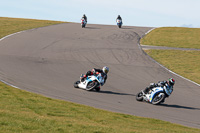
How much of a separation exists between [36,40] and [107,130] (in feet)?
97.8

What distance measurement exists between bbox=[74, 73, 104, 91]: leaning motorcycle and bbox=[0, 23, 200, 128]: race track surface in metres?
0.52

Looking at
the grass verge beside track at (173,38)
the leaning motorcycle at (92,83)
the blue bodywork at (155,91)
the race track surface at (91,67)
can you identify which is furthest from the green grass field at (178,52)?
the leaning motorcycle at (92,83)

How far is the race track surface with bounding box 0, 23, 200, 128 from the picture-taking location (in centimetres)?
1666

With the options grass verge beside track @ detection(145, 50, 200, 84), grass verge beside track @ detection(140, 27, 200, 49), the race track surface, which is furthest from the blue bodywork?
grass verge beside track @ detection(140, 27, 200, 49)

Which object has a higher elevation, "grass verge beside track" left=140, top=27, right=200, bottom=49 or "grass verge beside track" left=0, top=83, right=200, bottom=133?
"grass verge beside track" left=140, top=27, right=200, bottom=49

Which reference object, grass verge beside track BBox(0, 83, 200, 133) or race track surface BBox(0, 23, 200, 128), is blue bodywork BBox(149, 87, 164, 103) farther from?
grass verge beside track BBox(0, 83, 200, 133)

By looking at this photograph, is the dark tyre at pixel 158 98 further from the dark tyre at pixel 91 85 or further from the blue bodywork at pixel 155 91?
the dark tyre at pixel 91 85

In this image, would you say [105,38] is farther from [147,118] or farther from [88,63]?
[147,118]

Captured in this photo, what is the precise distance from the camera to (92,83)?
19.4m

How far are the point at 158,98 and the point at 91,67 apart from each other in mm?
10578

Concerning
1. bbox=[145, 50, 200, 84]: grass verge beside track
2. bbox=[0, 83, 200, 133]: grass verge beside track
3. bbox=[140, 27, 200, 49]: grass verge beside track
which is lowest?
bbox=[0, 83, 200, 133]: grass verge beside track

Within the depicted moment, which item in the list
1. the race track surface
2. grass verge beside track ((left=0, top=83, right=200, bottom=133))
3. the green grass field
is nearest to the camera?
grass verge beside track ((left=0, top=83, right=200, bottom=133))

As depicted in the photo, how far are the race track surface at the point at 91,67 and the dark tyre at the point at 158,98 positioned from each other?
1.10ft

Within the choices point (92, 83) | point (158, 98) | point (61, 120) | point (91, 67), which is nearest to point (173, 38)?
point (91, 67)
